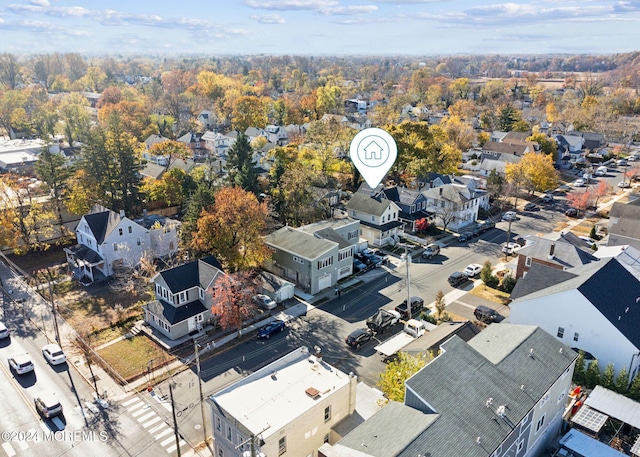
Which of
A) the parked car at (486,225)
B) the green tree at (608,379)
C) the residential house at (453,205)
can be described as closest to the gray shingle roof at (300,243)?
the residential house at (453,205)

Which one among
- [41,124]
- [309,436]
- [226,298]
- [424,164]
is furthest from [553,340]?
[41,124]

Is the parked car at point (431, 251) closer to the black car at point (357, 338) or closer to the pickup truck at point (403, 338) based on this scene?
the pickup truck at point (403, 338)

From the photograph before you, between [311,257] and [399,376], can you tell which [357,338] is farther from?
[311,257]

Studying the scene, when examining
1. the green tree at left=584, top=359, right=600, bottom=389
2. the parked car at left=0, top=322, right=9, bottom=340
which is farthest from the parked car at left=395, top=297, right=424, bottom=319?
the parked car at left=0, top=322, right=9, bottom=340

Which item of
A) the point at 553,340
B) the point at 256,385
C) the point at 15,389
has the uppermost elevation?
the point at 553,340

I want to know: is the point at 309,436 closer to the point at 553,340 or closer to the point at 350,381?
the point at 350,381

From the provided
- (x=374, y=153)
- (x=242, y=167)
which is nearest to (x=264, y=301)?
(x=374, y=153)
